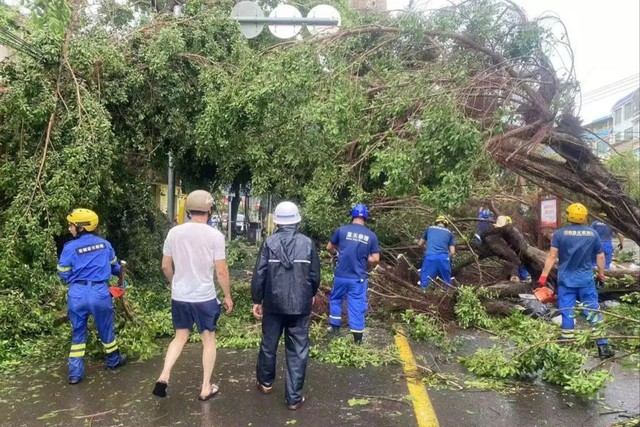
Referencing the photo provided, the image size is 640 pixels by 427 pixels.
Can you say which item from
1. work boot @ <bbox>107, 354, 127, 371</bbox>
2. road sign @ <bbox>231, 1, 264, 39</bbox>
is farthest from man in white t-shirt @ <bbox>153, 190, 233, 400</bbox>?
road sign @ <bbox>231, 1, 264, 39</bbox>

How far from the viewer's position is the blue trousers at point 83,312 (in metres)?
4.86

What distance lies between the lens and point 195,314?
438cm

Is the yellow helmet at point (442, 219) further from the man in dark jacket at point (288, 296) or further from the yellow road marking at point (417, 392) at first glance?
the man in dark jacket at point (288, 296)

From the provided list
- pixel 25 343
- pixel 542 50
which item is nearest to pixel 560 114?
pixel 542 50

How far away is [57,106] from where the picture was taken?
6832 millimetres

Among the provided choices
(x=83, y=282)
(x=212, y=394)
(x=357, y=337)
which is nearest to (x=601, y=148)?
(x=357, y=337)

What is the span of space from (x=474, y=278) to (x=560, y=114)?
3636 millimetres

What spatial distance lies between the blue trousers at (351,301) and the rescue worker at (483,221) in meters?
3.56

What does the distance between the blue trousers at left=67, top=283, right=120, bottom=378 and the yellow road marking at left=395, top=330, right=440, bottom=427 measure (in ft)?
9.76

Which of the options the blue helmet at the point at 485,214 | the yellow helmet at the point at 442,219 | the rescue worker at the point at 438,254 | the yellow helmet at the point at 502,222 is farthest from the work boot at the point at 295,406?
the blue helmet at the point at 485,214

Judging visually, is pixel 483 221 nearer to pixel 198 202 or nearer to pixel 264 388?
pixel 264 388

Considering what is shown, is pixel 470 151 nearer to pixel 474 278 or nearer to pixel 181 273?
pixel 181 273

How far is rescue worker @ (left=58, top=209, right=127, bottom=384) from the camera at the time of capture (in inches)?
192

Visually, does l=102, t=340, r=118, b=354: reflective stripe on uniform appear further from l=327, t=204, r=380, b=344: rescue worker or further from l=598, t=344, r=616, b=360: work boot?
l=598, t=344, r=616, b=360: work boot
